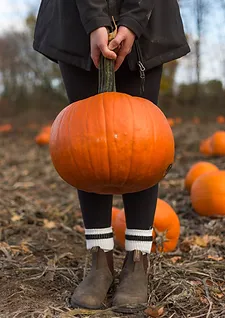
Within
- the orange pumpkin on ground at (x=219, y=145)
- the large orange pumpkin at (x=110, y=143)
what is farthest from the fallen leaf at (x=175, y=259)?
the orange pumpkin on ground at (x=219, y=145)

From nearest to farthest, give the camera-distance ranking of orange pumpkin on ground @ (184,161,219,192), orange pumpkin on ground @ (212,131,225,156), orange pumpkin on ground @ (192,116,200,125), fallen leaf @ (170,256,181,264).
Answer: fallen leaf @ (170,256,181,264)
orange pumpkin on ground @ (184,161,219,192)
orange pumpkin on ground @ (212,131,225,156)
orange pumpkin on ground @ (192,116,200,125)

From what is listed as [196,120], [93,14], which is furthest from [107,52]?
[196,120]

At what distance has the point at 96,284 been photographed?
1.72 m

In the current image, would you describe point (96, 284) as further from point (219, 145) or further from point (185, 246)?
point (219, 145)

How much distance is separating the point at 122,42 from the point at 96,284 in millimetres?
837

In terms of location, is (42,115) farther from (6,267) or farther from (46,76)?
(6,267)

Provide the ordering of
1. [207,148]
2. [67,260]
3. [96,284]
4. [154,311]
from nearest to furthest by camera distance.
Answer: [154,311] → [96,284] → [67,260] → [207,148]

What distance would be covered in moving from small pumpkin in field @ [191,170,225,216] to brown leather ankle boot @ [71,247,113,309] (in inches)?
51.8

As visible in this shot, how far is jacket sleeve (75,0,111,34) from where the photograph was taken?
1.52m

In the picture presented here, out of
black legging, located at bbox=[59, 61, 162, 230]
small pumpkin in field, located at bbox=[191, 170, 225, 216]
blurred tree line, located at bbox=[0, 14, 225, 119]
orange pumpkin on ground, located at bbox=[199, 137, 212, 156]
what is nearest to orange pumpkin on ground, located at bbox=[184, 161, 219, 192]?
small pumpkin in field, located at bbox=[191, 170, 225, 216]

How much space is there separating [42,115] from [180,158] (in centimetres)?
699

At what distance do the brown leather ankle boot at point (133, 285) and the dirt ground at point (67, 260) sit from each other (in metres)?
0.03

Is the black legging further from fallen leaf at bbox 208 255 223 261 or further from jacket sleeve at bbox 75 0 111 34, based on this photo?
fallen leaf at bbox 208 255 223 261

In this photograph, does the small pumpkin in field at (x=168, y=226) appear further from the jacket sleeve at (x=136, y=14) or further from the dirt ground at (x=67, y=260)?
the jacket sleeve at (x=136, y=14)
